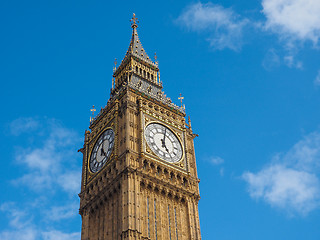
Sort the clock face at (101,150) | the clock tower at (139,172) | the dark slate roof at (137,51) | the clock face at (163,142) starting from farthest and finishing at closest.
Result: the dark slate roof at (137,51)
the clock face at (101,150)
the clock face at (163,142)
the clock tower at (139,172)

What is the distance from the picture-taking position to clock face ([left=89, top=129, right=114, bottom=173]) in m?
83.9

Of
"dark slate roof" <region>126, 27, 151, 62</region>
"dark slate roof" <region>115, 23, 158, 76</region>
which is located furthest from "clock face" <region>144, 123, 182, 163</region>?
"dark slate roof" <region>126, 27, 151, 62</region>

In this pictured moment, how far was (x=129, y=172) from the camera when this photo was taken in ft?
253

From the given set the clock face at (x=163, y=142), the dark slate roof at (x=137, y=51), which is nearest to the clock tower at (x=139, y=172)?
Answer: the clock face at (x=163, y=142)

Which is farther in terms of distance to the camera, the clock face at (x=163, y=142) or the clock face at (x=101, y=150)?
the clock face at (x=101, y=150)

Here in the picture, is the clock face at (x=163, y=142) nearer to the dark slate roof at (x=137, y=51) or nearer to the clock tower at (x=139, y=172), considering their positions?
the clock tower at (x=139, y=172)

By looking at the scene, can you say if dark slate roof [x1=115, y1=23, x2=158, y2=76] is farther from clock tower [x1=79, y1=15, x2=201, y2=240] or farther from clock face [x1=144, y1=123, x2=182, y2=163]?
clock face [x1=144, y1=123, x2=182, y2=163]

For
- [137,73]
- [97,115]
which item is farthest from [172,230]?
[137,73]

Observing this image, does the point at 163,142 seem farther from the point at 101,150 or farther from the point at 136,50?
the point at 136,50

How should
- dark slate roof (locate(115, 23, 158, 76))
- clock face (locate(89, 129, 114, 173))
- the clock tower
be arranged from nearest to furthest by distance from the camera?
the clock tower → clock face (locate(89, 129, 114, 173)) → dark slate roof (locate(115, 23, 158, 76))

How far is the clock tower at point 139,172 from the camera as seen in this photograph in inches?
2975

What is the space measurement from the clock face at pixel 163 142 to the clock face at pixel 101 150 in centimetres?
580

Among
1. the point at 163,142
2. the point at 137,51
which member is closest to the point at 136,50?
the point at 137,51

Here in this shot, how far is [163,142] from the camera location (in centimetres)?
8506
